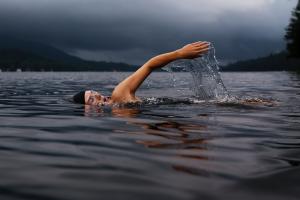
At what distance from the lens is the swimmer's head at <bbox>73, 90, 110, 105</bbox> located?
38.2 ft

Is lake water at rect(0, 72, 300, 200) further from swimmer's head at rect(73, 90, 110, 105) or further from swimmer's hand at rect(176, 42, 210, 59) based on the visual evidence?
swimmer's head at rect(73, 90, 110, 105)

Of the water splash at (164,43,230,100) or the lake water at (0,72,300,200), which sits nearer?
the lake water at (0,72,300,200)

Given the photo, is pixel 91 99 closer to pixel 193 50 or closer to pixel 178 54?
pixel 178 54

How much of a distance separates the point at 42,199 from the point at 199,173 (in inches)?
58.2

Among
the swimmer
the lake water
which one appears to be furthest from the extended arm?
the lake water

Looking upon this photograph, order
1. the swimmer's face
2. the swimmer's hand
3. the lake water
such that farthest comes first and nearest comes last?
the swimmer's face → the swimmer's hand → the lake water

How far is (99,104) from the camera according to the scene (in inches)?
457

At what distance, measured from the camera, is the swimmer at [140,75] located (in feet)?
32.6

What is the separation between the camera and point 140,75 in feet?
34.5

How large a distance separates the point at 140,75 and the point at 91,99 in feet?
6.96

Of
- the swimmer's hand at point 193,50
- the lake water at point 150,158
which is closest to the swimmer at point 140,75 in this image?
the swimmer's hand at point 193,50

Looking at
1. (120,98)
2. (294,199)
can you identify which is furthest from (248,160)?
(120,98)

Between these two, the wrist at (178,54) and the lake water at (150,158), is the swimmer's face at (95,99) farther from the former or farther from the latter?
the lake water at (150,158)

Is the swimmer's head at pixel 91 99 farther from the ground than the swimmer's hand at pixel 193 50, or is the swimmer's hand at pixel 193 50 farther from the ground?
the swimmer's hand at pixel 193 50
